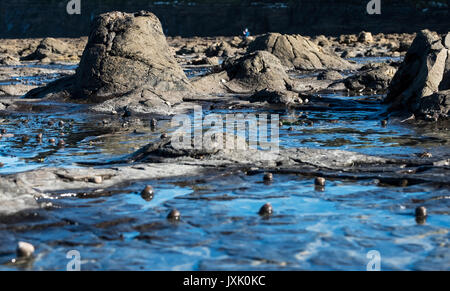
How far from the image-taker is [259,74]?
2353 centimetres

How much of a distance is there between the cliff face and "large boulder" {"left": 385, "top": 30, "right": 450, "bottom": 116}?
47322mm

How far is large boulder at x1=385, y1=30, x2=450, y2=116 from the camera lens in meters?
16.9

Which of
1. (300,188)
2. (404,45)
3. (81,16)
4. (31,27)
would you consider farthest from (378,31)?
(300,188)

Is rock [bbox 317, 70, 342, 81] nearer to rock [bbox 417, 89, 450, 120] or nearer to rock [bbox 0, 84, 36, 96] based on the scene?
rock [bbox 417, 89, 450, 120]

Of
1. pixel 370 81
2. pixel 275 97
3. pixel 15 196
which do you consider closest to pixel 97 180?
pixel 15 196

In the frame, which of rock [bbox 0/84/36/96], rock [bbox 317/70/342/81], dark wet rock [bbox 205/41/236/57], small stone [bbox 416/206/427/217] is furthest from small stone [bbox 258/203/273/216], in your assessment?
dark wet rock [bbox 205/41/236/57]

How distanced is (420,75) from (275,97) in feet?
13.9

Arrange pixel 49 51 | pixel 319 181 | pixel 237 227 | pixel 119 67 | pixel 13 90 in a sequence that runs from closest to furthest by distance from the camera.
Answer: pixel 237 227 → pixel 319 181 → pixel 119 67 → pixel 13 90 → pixel 49 51

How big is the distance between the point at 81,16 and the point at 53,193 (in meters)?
95.6

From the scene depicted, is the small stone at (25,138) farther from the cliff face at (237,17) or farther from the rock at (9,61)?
the cliff face at (237,17)

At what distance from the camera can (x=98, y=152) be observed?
39.2ft

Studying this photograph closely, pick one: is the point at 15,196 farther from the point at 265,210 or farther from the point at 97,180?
the point at 265,210

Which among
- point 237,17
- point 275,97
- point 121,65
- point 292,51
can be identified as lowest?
point 275,97

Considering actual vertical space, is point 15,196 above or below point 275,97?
above
